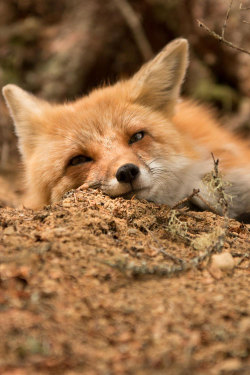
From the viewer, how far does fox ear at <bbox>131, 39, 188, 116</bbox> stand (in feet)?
11.8

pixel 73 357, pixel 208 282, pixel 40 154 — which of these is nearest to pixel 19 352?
pixel 73 357

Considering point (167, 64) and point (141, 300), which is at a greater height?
point (167, 64)

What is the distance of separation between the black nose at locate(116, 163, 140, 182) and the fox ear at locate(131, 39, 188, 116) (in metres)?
1.10

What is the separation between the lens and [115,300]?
161cm

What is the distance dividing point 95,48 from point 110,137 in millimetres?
3818

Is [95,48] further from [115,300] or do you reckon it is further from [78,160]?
[115,300]

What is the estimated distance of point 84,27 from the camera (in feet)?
21.5

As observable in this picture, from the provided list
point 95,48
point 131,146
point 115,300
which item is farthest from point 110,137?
point 95,48

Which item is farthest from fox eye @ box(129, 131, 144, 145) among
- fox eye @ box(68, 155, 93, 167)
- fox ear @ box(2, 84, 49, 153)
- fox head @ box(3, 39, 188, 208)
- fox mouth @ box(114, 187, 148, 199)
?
fox ear @ box(2, 84, 49, 153)

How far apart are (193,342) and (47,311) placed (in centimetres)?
56

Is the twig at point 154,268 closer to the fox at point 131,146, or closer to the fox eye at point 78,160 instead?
the fox at point 131,146

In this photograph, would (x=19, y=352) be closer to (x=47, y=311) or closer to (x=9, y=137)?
(x=47, y=311)

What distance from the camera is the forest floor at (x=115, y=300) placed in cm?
131

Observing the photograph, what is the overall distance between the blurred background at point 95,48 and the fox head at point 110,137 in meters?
2.54
